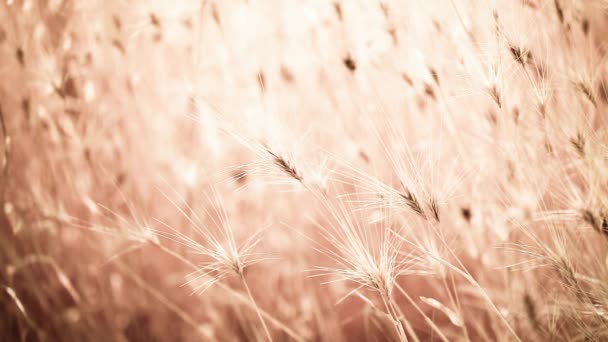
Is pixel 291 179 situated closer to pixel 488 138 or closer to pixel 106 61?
pixel 488 138

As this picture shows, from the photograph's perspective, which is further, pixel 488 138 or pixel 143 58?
pixel 143 58

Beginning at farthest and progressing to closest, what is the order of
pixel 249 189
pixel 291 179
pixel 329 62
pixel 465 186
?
pixel 249 189, pixel 329 62, pixel 465 186, pixel 291 179

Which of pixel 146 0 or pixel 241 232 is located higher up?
pixel 146 0

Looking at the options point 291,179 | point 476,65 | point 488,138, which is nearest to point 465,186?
point 488,138

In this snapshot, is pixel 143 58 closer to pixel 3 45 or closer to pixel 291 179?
pixel 3 45

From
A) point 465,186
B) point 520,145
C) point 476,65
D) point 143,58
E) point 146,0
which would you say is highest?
point 146,0

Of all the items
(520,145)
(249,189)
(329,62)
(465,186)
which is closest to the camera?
(520,145)
